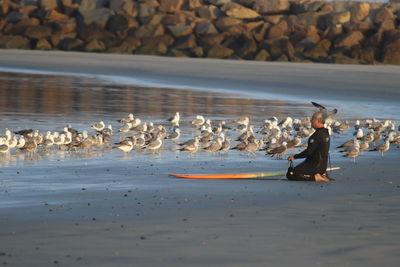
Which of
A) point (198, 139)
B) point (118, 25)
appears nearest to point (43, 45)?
point (118, 25)

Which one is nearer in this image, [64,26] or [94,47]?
[94,47]

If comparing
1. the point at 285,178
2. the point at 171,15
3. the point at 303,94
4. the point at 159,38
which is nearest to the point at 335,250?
the point at 285,178

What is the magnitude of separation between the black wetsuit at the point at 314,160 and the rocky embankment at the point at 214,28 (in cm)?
3595

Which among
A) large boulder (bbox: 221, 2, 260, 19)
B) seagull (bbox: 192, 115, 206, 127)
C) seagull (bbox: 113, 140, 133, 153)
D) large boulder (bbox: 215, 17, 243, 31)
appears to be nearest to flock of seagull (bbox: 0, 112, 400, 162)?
seagull (bbox: 113, 140, 133, 153)

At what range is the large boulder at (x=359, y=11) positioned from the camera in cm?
6100

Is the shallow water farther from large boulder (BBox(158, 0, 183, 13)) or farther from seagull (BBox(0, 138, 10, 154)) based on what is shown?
large boulder (BBox(158, 0, 183, 13))

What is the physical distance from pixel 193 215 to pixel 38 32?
179 ft

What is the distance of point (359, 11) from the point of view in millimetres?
61938

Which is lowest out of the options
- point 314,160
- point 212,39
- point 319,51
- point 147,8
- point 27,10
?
point 314,160

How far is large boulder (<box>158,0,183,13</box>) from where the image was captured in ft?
219

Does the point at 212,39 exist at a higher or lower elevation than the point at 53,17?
lower

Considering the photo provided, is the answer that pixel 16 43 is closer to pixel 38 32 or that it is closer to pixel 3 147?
pixel 38 32

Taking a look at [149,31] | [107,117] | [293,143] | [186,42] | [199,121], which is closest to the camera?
[293,143]

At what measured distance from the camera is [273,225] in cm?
1005
